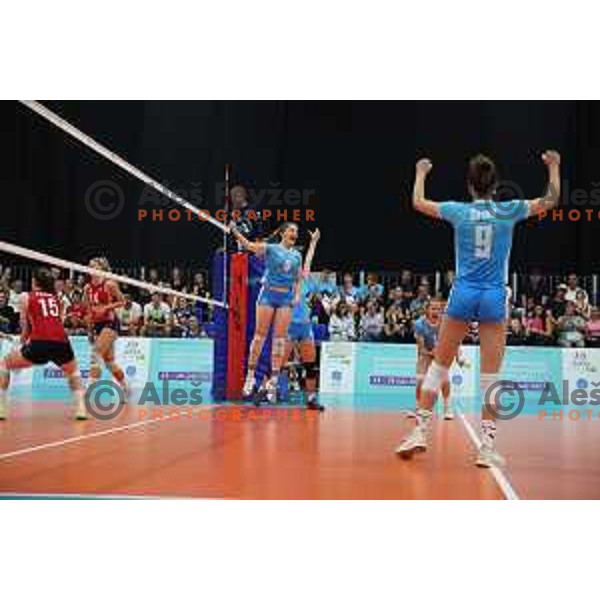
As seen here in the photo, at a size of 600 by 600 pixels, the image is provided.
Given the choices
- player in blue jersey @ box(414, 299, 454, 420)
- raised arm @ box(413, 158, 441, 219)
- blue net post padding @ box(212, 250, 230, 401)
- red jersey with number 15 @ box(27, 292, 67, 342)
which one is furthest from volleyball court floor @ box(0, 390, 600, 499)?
blue net post padding @ box(212, 250, 230, 401)

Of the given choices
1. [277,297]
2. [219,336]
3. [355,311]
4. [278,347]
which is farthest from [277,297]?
[355,311]

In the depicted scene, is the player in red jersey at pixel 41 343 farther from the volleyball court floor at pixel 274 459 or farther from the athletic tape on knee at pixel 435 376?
the athletic tape on knee at pixel 435 376

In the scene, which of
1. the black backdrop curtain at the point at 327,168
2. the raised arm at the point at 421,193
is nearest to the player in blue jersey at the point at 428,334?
the raised arm at the point at 421,193

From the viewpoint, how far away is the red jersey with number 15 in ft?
14.9

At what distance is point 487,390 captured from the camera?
311 centimetres

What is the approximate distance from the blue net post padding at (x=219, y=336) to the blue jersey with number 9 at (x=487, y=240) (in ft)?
11.2

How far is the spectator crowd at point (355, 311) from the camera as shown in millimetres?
8531

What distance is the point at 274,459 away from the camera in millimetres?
3035

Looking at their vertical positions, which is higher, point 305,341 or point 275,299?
point 275,299

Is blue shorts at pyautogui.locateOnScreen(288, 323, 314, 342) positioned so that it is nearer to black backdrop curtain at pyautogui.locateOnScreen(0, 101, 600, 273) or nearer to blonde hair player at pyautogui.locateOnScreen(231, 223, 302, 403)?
blonde hair player at pyautogui.locateOnScreen(231, 223, 302, 403)

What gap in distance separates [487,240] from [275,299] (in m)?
2.69

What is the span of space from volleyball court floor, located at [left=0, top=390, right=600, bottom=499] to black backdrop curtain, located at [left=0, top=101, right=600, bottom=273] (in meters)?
5.02

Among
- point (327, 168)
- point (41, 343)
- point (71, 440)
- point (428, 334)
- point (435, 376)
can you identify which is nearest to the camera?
point (435, 376)

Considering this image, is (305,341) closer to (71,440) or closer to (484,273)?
(71,440)
